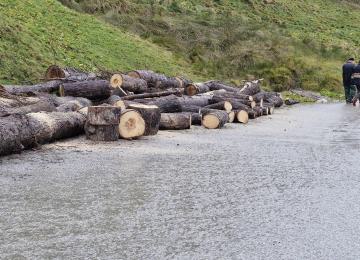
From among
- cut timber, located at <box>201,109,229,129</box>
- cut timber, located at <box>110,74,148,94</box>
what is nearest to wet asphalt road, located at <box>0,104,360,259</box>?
cut timber, located at <box>201,109,229,129</box>

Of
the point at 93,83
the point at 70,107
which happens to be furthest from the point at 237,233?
the point at 93,83

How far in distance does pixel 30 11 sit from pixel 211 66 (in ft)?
40.8

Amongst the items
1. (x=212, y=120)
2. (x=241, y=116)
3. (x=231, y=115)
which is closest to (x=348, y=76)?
(x=241, y=116)

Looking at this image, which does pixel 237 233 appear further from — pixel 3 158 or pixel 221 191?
pixel 3 158

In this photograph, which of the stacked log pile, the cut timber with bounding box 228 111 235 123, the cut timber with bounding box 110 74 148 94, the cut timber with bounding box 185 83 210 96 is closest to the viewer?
the stacked log pile

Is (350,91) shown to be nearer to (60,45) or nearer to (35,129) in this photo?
(60,45)

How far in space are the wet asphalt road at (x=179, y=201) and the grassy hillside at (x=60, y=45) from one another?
8.61 meters

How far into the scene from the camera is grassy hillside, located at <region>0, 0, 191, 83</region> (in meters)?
19.1

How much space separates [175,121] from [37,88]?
4473 mm

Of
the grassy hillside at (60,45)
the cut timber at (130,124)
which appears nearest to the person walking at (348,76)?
the grassy hillside at (60,45)

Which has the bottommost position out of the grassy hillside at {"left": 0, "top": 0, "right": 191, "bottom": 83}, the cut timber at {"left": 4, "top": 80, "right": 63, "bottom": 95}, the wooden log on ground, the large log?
the large log

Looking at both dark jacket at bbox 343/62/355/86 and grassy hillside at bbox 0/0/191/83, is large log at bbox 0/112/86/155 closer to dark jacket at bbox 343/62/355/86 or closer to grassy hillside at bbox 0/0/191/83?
grassy hillside at bbox 0/0/191/83

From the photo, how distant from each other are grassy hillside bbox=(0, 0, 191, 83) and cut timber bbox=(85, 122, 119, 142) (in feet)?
22.9

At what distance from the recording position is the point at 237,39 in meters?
39.1
